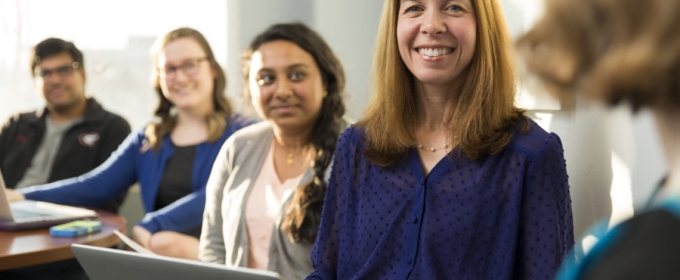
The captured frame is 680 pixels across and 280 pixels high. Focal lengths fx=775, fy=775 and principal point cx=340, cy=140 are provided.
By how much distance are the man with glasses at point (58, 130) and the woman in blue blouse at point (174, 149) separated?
0.55m

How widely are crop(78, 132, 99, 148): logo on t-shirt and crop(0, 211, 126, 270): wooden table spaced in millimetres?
1339

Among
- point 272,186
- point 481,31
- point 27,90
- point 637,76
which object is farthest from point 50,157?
point 637,76

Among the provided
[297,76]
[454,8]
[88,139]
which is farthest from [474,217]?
[88,139]

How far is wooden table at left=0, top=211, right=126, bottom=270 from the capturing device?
1940mm

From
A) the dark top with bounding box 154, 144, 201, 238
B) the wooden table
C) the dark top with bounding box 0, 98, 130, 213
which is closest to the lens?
the wooden table

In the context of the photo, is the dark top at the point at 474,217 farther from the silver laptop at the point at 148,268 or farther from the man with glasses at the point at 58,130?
the man with glasses at the point at 58,130

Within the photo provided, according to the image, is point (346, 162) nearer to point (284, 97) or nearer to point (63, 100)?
point (284, 97)

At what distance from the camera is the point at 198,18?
4.08 meters

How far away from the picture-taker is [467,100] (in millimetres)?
1659

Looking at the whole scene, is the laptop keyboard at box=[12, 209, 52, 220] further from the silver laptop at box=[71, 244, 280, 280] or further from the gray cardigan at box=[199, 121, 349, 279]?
the silver laptop at box=[71, 244, 280, 280]

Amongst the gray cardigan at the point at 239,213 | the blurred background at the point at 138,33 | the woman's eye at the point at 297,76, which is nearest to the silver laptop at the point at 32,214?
the gray cardigan at the point at 239,213

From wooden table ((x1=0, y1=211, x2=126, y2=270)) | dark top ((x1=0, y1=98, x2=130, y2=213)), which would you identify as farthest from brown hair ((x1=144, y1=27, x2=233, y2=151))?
wooden table ((x1=0, y1=211, x2=126, y2=270))

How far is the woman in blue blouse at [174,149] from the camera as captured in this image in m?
2.82

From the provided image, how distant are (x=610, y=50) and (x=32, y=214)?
215 centimetres
